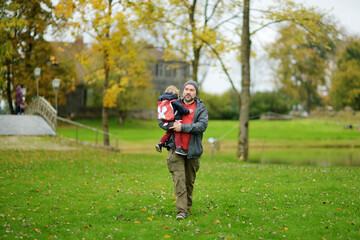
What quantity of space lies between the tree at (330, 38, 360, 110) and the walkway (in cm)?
3462

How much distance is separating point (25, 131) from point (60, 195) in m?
14.4

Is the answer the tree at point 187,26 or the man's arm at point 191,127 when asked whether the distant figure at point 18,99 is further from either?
the man's arm at point 191,127

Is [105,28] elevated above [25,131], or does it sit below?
above

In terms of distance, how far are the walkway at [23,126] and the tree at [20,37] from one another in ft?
6.83

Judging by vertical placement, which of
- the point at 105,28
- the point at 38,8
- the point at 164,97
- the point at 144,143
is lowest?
the point at 144,143

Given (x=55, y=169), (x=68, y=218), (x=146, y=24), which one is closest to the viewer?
(x=68, y=218)

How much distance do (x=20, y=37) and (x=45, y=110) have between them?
897 cm

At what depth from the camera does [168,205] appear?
7836mm

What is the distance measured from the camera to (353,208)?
7410mm

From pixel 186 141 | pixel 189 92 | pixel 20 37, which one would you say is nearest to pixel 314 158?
pixel 186 141

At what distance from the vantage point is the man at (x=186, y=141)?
6.70m

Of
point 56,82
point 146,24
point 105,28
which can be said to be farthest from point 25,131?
point 146,24

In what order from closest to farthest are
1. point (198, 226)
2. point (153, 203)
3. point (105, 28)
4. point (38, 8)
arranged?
point (198, 226)
point (153, 203)
point (105, 28)
point (38, 8)

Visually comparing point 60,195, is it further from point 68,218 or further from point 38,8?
point 38,8
